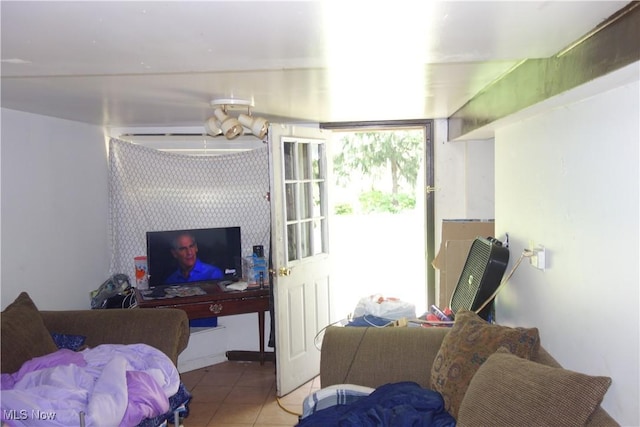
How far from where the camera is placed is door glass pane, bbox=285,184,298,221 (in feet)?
12.8

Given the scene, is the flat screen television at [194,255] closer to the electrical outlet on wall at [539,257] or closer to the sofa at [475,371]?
the sofa at [475,371]

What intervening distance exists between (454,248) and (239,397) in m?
1.91

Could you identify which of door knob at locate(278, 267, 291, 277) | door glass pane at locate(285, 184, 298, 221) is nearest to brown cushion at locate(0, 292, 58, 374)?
door knob at locate(278, 267, 291, 277)

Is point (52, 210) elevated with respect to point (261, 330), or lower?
elevated

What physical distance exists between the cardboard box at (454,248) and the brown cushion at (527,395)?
1.90 meters

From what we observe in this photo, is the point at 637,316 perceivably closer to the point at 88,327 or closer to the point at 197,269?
the point at 88,327

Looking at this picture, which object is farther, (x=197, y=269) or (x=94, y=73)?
(x=197, y=269)

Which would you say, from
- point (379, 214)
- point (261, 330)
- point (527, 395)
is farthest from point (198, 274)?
point (379, 214)

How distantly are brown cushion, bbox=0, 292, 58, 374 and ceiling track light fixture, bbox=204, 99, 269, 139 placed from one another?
5.10 feet

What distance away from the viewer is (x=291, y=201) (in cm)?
397

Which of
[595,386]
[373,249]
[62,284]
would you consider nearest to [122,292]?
[62,284]

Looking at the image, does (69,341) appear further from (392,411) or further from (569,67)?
(569,67)

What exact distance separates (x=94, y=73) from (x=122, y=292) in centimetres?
236

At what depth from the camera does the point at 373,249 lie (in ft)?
27.5
